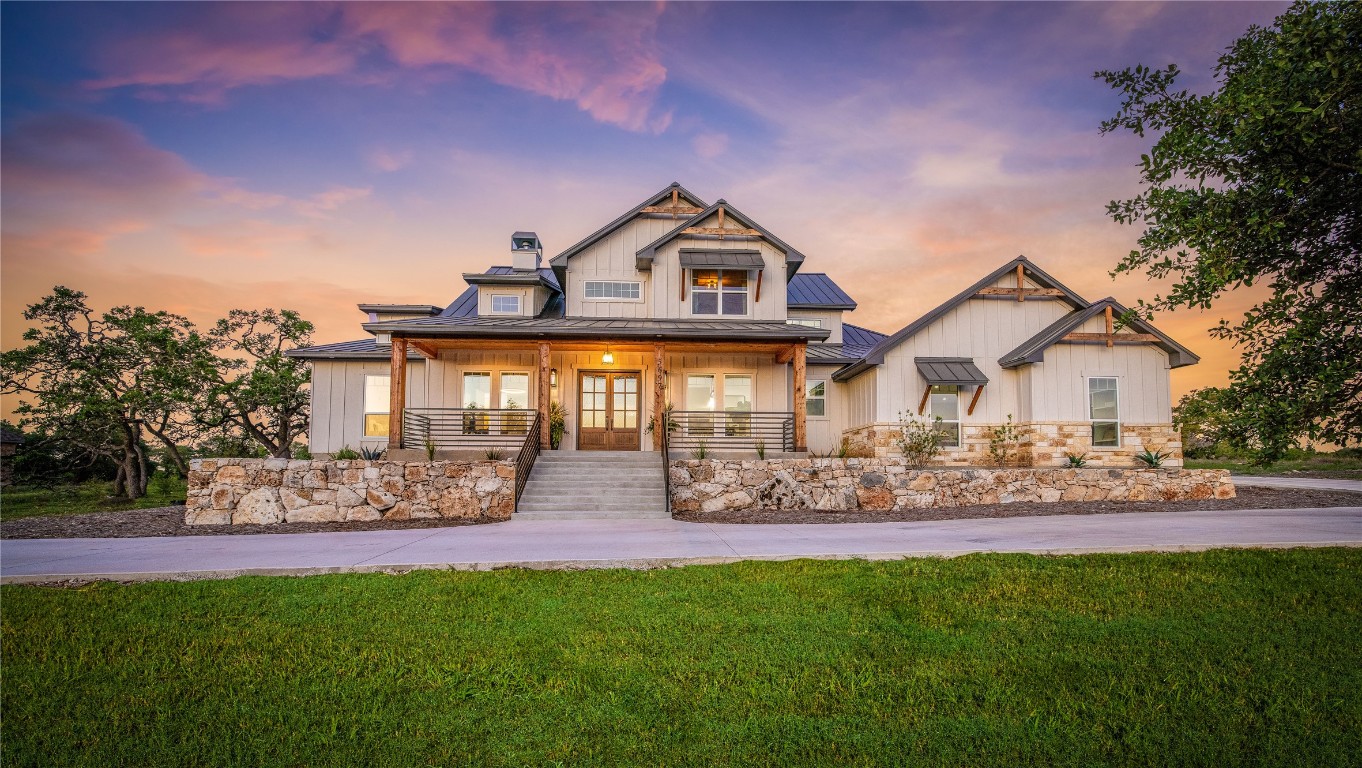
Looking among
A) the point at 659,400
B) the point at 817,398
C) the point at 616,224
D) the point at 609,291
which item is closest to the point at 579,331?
the point at 659,400

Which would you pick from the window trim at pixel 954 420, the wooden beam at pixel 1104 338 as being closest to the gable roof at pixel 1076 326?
the wooden beam at pixel 1104 338

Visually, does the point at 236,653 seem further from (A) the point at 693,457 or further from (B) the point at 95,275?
(B) the point at 95,275

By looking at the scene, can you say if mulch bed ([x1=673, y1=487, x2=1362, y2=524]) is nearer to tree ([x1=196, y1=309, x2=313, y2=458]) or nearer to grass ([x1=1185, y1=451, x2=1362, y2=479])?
grass ([x1=1185, y1=451, x2=1362, y2=479])

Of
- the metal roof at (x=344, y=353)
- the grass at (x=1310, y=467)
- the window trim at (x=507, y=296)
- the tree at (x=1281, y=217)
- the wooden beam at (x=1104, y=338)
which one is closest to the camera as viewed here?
the tree at (x=1281, y=217)

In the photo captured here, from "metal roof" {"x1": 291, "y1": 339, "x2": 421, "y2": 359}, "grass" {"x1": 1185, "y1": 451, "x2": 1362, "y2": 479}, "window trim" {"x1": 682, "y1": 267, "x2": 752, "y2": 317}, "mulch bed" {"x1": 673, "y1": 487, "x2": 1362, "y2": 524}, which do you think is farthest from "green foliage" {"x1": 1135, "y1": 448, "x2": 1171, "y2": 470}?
"metal roof" {"x1": 291, "y1": 339, "x2": 421, "y2": 359}

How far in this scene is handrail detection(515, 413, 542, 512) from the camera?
12.2 m

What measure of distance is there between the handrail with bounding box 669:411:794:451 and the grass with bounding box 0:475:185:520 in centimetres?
1401

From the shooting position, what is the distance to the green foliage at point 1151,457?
49.0ft

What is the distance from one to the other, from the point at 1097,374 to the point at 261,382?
24350 millimetres

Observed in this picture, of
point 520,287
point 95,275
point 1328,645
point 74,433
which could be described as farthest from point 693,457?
point 74,433

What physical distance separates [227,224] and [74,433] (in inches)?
468

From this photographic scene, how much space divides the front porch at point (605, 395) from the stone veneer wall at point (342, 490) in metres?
3.63

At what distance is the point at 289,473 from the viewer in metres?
12.4

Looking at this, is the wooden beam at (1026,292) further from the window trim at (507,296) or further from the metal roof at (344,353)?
the metal roof at (344,353)
